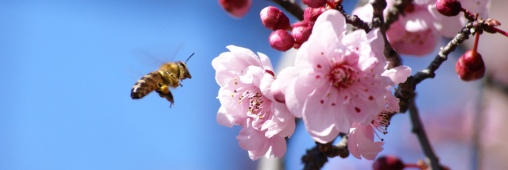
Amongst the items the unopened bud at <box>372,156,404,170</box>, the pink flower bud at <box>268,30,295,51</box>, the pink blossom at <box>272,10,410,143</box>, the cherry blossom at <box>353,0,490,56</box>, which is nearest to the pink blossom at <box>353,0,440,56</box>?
the cherry blossom at <box>353,0,490,56</box>

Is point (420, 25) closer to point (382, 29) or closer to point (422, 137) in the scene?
point (422, 137)

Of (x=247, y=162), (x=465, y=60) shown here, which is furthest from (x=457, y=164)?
(x=465, y=60)

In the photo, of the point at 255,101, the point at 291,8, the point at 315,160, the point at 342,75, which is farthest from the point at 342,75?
the point at 315,160

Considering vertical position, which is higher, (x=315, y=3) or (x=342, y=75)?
(x=315, y=3)

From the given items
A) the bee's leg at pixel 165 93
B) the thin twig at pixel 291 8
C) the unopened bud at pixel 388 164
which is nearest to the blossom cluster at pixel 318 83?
the thin twig at pixel 291 8

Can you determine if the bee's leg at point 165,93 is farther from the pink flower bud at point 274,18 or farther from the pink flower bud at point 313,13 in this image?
the pink flower bud at point 313,13

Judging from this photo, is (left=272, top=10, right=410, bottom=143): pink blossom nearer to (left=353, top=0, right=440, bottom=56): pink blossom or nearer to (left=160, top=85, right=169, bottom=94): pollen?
(left=160, top=85, right=169, bottom=94): pollen
